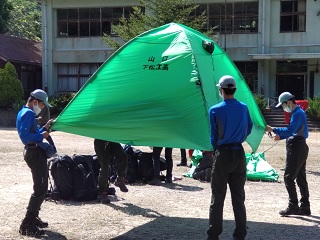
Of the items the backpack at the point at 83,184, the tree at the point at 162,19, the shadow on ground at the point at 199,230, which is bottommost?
the shadow on ground at the point at 199,230

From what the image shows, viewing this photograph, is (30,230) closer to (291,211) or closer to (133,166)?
(291,211)

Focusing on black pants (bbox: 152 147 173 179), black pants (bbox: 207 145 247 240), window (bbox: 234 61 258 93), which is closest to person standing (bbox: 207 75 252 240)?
black pants (bbox: 207 145 247 240)

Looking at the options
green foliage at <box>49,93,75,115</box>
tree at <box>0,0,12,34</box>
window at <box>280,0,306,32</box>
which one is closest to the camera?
green foliage at <box>49,93,75,115</box>

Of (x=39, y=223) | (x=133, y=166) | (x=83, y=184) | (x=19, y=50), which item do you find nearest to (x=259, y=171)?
(x=133, y=166)

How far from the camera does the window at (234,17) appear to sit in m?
32.3

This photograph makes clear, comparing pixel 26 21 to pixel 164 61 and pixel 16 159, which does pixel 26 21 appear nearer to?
pixel 16 159

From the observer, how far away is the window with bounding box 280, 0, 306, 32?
31.5 meters

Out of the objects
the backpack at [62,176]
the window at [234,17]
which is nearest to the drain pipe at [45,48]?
the window at [234,17]

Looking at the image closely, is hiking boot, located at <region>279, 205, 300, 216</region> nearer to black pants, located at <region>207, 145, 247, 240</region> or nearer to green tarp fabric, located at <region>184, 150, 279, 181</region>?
black pants, located at <region>207, 145, 247, 240</region>

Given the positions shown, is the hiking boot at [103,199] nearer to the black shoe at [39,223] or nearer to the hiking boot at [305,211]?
the black shoe at [39,223]

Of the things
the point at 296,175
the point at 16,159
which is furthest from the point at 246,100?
the point at 16,159

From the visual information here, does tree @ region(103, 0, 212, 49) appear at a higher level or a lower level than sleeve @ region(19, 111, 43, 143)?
higher

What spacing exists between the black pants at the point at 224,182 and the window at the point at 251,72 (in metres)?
26.4

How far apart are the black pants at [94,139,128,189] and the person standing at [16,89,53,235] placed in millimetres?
1682
